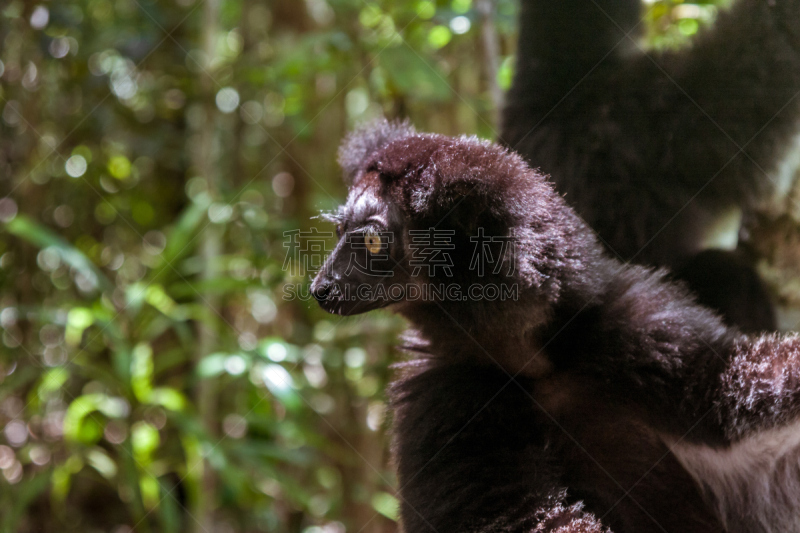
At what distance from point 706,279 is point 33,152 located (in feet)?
13.2

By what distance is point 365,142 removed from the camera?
97.0 inches

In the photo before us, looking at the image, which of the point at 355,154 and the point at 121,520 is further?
the point at 121,520

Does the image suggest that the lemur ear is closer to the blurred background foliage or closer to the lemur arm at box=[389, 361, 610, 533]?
the blurred background foliage

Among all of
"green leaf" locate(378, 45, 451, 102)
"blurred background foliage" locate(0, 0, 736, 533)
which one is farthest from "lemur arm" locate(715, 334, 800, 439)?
"green leaf" locate(378, 45, 451, 102)

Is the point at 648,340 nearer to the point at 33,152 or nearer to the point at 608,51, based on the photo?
the point at 608,51

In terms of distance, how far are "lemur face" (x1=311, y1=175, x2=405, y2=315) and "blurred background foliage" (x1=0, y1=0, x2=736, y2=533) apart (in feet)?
2.86

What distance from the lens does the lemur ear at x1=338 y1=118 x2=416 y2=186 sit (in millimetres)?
2418

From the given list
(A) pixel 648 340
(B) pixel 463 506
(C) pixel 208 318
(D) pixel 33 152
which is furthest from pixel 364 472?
(D) pixel 33 152

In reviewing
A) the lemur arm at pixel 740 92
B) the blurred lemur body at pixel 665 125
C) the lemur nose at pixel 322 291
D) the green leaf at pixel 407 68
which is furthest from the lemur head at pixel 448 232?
the green leaf at pixel 407 68

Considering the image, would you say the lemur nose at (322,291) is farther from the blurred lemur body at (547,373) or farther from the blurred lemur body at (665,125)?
the blurred lemur body at (665,125)

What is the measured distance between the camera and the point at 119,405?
3.45 meters

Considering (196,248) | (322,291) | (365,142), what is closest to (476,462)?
(322,291)

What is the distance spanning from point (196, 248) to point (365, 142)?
2115 mm

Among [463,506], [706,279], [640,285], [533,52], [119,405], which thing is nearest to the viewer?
[463,506]
